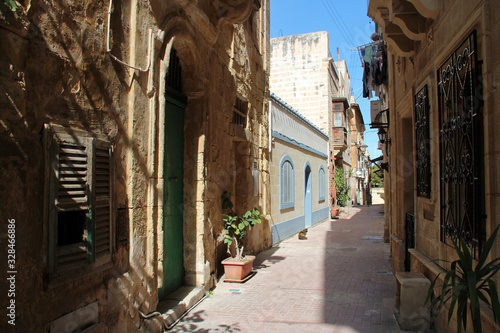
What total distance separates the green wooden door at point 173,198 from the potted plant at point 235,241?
1.02 m

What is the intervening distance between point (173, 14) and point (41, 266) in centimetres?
338

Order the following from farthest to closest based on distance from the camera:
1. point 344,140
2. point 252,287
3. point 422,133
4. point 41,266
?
point 344,140, point 252,287, point 422,133, point 41,266

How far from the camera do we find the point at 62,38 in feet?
10.3

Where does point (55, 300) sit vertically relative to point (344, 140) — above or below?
below

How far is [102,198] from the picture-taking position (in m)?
3.49

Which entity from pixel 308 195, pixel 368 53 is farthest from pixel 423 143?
pixel 308 195

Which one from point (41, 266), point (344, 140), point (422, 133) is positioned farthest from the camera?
point (344, 140)

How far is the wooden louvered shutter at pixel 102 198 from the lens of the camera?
3.39 m

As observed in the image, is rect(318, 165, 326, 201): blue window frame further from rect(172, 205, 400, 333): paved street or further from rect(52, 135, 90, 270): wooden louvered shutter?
rect(52, 135, 90, 270): wooden louvered shutter

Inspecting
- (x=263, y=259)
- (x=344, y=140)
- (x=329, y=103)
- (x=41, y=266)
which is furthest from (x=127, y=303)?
(x=344, y=140)

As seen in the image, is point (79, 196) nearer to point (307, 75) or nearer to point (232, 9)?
point (232, 9)

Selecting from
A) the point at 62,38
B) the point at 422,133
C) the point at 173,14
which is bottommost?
the point at 422,133

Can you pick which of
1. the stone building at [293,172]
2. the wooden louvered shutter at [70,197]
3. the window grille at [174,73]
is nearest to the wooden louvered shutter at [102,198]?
the wooden louvered shutter at [70,197]

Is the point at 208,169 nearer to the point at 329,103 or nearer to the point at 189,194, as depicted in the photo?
the point at 189,194
